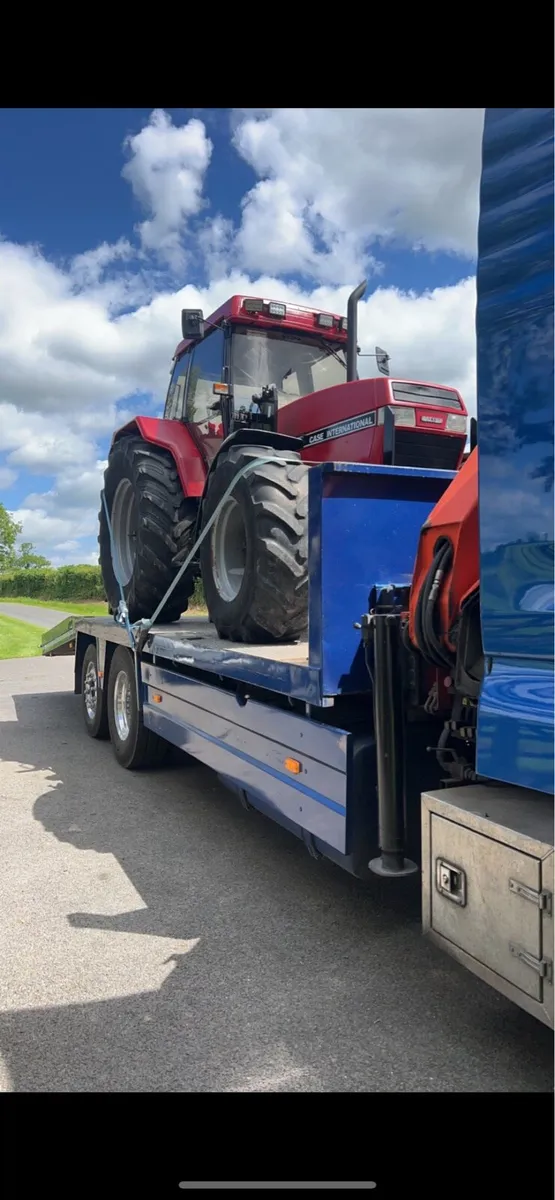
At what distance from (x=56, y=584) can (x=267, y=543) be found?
52.3 meters

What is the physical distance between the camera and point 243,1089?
7.79 ft

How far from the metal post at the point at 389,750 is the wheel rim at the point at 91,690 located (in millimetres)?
5161

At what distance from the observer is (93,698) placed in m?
7.93

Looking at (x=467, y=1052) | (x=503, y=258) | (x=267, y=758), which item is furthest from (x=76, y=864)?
(x=503, y=258)

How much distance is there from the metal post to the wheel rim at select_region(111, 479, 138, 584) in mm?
4024

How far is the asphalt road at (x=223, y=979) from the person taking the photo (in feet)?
8.09

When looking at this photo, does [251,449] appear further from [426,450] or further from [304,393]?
[304,393]

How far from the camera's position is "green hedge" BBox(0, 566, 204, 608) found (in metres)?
49.9

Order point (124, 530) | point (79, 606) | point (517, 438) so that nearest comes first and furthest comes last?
point (517, 438) < point (124, 530) < point (79, 606)

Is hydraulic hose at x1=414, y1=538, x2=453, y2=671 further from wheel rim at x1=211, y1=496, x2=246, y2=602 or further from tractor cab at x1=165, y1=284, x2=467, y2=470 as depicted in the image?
wheel rim at x1=211, y1=496, x2=246, y2=602

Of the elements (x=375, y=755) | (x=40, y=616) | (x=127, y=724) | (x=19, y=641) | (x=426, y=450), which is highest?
(x=426, y=450)

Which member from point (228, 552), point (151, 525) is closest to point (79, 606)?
point (151, 525)

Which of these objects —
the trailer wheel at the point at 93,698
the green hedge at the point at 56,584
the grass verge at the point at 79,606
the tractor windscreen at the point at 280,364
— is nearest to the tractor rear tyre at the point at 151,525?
the tractor windscreen at the point at 280,364

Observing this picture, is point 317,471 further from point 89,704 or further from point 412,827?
point 89,704
